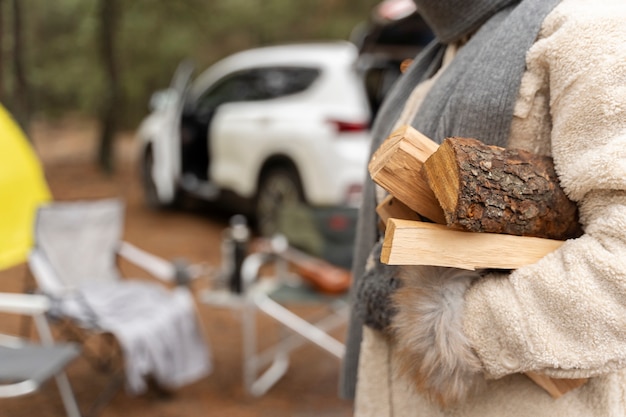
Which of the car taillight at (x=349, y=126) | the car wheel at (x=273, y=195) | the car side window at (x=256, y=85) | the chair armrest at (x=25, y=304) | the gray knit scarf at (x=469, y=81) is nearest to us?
the gray knit scarf at (x=469, y=81)

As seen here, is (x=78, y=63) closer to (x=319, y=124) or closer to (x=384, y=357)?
(x=319, y=124)

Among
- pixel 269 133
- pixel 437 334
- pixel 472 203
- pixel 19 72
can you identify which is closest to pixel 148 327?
pixel 437 334

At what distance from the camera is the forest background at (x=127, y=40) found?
1052 cm

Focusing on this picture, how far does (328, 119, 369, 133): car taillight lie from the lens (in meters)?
6.14

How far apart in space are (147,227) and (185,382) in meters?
4.65

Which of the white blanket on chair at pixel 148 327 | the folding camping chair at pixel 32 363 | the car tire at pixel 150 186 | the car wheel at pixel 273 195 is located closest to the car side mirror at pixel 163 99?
the car tire at pixel 150 186

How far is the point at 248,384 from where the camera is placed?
13.3 ft

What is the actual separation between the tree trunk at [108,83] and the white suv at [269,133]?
2271 mm

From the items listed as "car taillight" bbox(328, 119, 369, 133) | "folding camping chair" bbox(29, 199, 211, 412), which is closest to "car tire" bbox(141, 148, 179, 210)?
"car taillight" bbox(328, 119, 369, 133)

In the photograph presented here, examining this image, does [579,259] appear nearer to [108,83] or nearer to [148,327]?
[148,327]

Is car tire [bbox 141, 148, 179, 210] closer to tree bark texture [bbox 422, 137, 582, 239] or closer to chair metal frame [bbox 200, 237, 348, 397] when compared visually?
chair metal frame [bbox 200, 237, 348, 397]

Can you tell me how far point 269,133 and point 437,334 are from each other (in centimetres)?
581

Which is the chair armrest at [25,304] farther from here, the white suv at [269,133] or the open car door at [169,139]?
the open car door at [169,139]

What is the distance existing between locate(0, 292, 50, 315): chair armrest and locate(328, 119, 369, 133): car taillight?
316 cm
